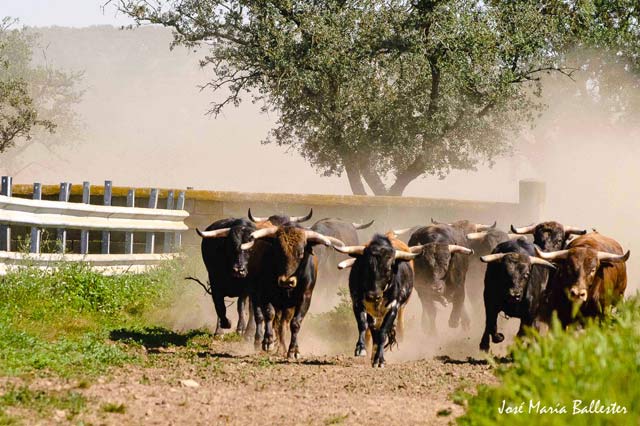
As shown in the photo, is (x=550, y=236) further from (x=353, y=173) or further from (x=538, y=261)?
(x=353, y=173)

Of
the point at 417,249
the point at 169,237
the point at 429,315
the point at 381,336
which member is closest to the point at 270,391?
the point at 381,336

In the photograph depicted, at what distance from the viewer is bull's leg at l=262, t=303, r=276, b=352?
1347 cm

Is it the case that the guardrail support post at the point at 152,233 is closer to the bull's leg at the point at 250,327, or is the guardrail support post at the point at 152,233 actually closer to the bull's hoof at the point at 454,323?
the bull's leg at the point at 250,327

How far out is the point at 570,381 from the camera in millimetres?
6055

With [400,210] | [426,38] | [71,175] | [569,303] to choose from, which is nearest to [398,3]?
[426,38]

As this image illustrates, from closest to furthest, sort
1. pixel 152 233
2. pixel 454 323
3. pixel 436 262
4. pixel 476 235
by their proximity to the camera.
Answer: pixel 436 262, pixel 454 323, pixel 476 235, pixel 152 233

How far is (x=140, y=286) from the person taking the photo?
16359 millimetres

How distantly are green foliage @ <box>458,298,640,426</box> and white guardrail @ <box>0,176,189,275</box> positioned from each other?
29.5ft

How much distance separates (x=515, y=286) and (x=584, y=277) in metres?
0.90

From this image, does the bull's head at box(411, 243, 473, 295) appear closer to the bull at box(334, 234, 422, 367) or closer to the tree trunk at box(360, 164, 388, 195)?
the bull at box(334, 234, 422, 367)

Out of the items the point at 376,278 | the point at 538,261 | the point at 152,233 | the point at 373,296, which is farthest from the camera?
the point at 152,233

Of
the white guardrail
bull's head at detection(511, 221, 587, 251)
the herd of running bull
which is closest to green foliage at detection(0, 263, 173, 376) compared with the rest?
the white guardrail

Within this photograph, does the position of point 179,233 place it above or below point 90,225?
below

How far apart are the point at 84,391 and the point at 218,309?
5.65 metres
